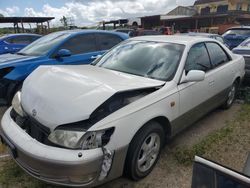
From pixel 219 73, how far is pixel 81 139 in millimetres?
2818

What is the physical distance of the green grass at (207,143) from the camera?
131 inches

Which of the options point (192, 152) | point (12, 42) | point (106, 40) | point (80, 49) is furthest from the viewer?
point (12, 42)

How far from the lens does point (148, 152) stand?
113 inches

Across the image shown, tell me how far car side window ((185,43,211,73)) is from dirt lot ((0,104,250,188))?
1.07 m

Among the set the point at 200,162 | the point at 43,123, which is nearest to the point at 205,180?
the point at 200,162

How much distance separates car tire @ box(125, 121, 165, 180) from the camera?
8.49ft

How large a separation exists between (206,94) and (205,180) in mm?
2589

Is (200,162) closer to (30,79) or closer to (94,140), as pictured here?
(94,140)

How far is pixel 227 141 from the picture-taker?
3.78 metres

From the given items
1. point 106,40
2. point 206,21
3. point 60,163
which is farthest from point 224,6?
point 60,163

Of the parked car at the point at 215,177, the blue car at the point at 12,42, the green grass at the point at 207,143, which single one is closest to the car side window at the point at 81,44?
the green grass at the point at 207,143

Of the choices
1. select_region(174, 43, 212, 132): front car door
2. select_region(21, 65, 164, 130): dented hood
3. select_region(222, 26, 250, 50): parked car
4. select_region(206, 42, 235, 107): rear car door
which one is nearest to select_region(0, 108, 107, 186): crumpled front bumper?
select_region(21, 65, 164, 130): dented hood

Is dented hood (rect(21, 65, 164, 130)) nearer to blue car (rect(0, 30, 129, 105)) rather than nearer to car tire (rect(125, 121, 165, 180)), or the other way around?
car tire (rect(125, 121, 165, 180))

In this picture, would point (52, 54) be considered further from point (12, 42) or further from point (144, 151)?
point (12, 42)
